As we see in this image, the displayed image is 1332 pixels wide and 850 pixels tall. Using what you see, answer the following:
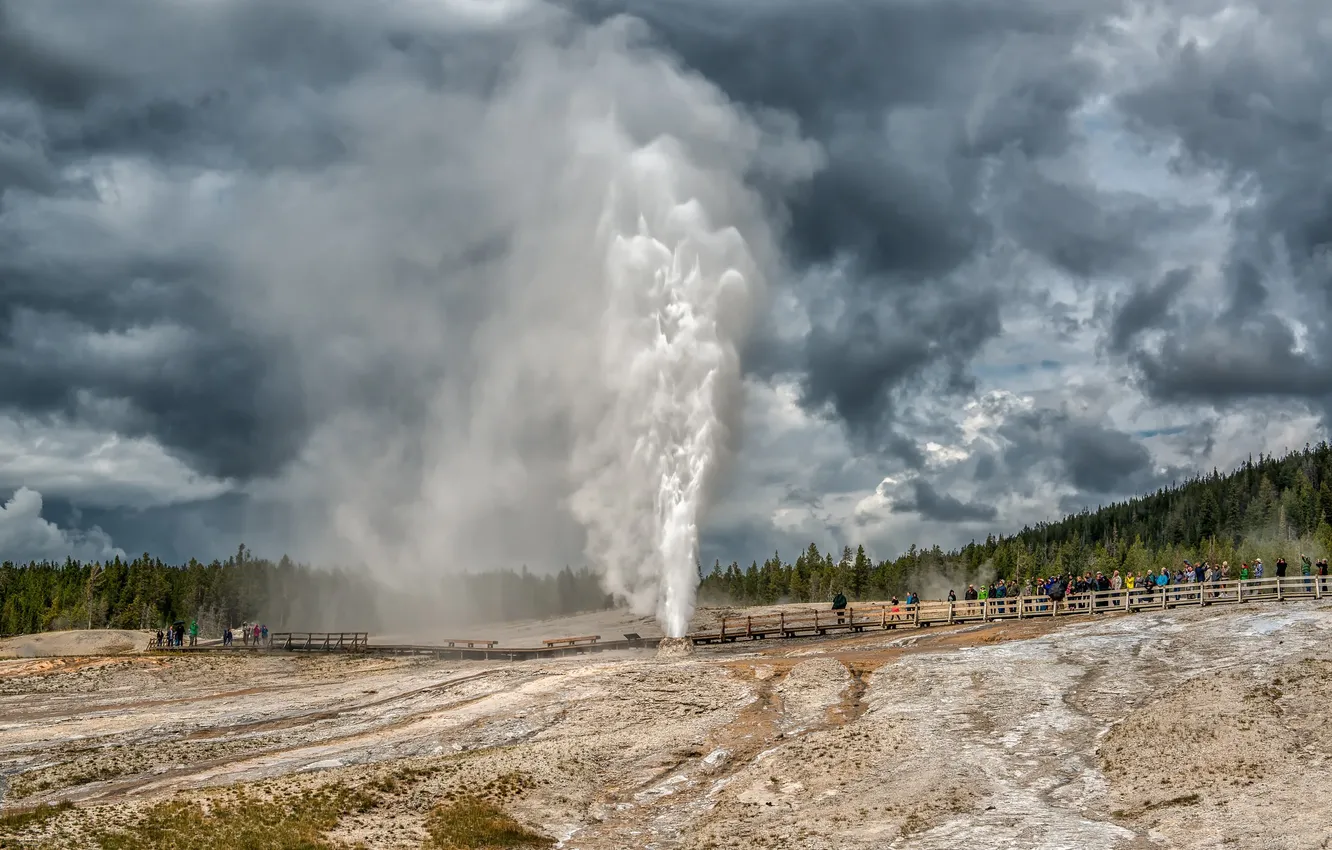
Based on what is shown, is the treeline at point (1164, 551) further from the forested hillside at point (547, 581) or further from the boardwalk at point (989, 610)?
the boardwalk at point (989, 610)

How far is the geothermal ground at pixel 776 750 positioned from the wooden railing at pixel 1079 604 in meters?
3.70

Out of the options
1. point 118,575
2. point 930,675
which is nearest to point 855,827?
point 930,675

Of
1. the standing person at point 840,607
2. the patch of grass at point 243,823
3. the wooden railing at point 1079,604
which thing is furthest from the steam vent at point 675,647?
the patch of grass at point 243,823

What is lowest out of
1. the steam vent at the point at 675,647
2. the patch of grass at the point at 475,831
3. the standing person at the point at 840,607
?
the patch of grass at the point at 475,831

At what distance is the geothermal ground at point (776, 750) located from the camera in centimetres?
2462

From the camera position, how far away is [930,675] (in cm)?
4231

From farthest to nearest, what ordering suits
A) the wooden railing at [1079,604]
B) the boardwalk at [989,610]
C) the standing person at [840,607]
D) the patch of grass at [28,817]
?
the standing person at [840,607] < the boardwalk at [989,610] < the wooden railing at [1079,604] < the patch of grass at [28,817]

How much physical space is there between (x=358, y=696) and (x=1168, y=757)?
36033 millimetres

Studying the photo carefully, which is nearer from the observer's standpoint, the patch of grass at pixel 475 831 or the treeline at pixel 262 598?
the patch of grass at pixel 475 831

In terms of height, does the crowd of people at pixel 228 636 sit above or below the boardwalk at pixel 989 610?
below

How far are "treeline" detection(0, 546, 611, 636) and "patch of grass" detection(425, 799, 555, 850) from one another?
11321 centimetres

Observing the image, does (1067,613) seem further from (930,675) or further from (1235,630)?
(930,675)

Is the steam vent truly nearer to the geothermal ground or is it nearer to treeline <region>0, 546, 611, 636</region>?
the geothermal ground

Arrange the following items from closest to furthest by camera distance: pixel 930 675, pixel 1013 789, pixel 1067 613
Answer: pixel 1013 789 < pixel 930 675 < pixel 1067 613
